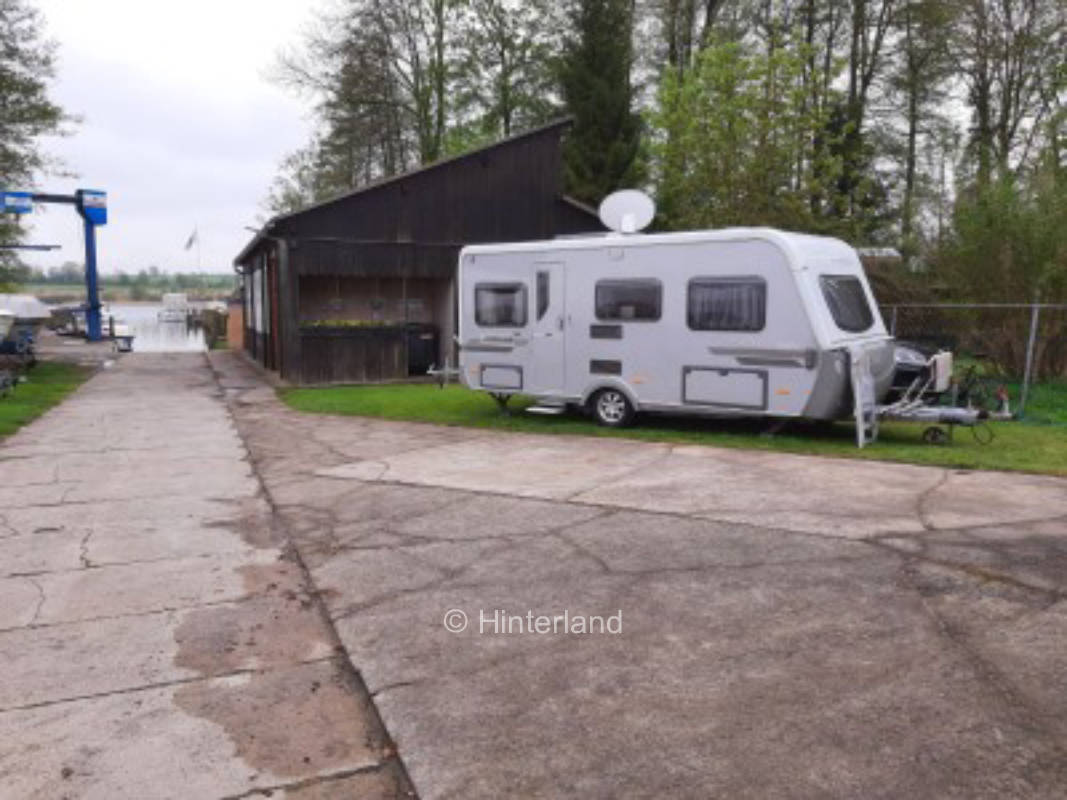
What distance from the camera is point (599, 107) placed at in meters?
28.1

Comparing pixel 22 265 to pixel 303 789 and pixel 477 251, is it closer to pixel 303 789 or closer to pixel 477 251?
pixel 477 251

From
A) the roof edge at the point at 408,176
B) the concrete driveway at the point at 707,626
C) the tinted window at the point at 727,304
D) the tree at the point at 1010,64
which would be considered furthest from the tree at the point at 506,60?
the concrete driveway at the point at 707,626

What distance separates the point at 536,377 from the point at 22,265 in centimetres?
2132

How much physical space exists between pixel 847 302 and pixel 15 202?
2057cm

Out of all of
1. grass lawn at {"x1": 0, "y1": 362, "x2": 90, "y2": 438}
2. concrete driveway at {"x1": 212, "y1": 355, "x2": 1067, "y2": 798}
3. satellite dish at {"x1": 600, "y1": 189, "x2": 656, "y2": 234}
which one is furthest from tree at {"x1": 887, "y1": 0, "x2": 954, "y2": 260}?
grass lawn at {"x1": 0, "y1": 362, "x2": 90, "y2": 438}

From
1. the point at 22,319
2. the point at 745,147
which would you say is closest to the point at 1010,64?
the point at 745,147

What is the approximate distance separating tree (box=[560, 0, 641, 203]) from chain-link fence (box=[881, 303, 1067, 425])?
14468 mm

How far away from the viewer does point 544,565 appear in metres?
5.55

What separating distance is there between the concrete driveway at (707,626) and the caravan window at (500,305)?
4253mm

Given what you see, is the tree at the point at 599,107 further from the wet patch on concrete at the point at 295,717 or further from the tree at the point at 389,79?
the wet patch on concrete at the point at 295,717

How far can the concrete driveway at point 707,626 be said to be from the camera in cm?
316

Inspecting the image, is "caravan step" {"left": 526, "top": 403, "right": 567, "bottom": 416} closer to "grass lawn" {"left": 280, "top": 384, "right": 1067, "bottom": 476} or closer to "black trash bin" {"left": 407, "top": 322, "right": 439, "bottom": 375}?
"grass lawn" {"left": 280, "top": 384, "right": 1067, "bottom": 476}

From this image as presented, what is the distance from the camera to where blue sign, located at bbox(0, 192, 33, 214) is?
2056cm

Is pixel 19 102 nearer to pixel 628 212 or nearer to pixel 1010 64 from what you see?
pixel 628 212
